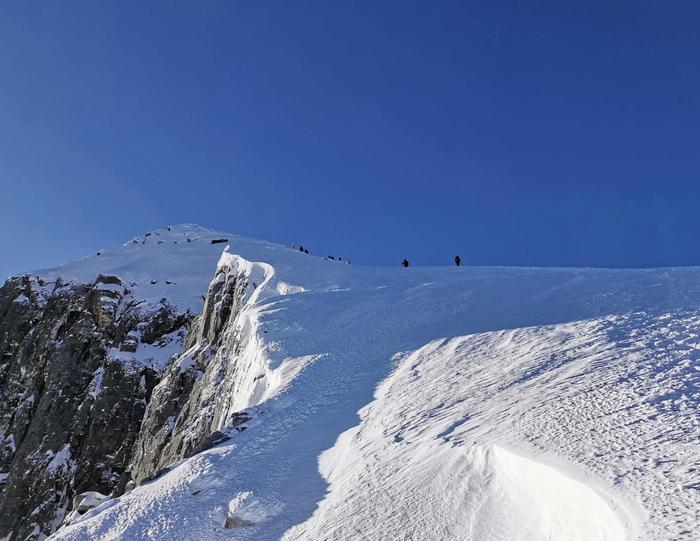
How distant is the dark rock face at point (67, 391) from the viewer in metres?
36.8

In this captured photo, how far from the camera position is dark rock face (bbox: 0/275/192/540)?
36750mm

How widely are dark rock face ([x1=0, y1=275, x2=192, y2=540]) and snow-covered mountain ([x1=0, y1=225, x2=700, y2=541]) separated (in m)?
9.56

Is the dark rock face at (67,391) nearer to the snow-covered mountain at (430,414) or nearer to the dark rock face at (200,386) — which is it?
the dark rock face at (200,386)

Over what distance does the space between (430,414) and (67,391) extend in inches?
1625

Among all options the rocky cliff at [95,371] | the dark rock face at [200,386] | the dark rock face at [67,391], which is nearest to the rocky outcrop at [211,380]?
Result: the dark rock face at [200,386]

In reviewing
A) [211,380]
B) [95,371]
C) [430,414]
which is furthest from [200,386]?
[95,371]

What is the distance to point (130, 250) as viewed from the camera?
63.1 m

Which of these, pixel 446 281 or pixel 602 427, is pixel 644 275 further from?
pixel 602 427

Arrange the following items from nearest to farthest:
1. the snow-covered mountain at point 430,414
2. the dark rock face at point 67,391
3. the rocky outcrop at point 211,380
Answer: the snow-covered mountain at point 430,414
the rocky outcrop at point 211,380
the dark rock face at point 67,391

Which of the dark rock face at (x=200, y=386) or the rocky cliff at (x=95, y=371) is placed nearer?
the dark rock face at (x=200, y=386)

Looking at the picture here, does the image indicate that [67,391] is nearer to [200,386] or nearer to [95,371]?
[95,371]

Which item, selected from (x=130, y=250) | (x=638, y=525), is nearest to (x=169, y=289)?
(x=130, y=250)

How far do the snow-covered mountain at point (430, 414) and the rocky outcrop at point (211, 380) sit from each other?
0.44ft

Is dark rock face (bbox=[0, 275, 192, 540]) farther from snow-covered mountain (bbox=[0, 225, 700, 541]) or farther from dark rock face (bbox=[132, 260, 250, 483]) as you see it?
snow-covered mountain (bbox=[0, 225, 700, 541])
